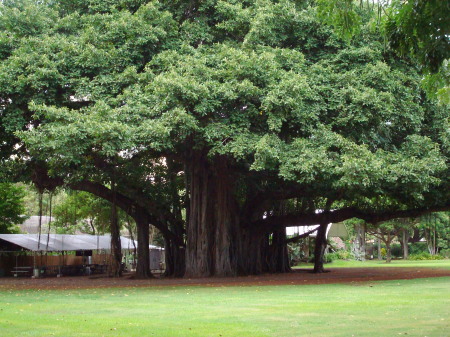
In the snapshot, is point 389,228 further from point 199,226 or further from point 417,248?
point 199,226

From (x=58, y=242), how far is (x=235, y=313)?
20808mm

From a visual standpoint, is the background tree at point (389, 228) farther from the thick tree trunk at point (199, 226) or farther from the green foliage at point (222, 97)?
the thick tree trunk at point (199, 226)

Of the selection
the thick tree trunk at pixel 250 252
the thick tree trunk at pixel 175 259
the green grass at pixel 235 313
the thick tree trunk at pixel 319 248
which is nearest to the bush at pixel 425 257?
the thick tree trunk at pixel 319 248

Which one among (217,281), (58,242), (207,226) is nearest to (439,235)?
(58,242)

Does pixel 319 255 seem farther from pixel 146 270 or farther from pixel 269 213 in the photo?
pixel 146 270

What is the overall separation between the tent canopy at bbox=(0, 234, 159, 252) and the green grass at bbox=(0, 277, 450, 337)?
45.4 ft

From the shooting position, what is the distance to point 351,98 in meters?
15.9

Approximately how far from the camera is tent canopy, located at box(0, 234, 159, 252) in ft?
86.9

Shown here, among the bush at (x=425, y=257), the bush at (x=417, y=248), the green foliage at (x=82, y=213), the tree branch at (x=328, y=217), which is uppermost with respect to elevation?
the green foliage at (x=82, y=213)

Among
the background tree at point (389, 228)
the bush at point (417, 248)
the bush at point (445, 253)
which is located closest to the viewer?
the background tree at point (389, 228)

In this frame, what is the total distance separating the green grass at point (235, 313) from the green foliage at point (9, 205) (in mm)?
17620

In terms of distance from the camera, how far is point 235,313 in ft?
30.2

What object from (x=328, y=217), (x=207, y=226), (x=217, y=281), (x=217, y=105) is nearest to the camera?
(x=217, y=105)

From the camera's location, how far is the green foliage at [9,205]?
1168 inches
